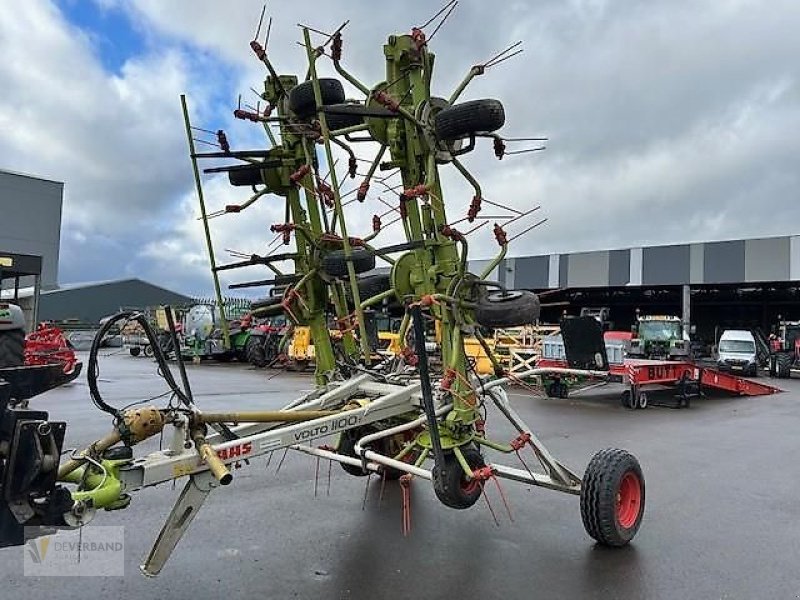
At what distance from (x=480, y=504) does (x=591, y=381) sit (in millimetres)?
12601

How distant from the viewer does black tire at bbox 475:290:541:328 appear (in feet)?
15.7

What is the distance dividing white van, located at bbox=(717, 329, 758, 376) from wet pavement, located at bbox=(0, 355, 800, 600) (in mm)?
17275

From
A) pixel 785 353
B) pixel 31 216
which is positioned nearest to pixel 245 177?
pixel 785 353

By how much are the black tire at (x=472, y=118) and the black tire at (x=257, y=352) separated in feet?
68.4

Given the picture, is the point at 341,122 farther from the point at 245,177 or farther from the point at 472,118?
the point at 472,118

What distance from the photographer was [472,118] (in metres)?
4.57

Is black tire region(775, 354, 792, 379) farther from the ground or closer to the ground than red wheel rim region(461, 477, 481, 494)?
farther from the ground

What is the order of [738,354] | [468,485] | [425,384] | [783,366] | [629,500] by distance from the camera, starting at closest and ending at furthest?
[425,384]
[468,485]
[629,500]
[738,354]
[783,366]

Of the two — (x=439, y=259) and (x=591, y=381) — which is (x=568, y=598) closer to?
(x=439, y=259)

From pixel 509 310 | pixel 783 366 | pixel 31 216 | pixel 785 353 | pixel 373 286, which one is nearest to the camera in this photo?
pixel 509 310

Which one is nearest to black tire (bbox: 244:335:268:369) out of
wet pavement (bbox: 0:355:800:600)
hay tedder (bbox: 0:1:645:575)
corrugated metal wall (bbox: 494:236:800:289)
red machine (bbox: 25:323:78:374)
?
red machine (bbox: 25:323:78:374)

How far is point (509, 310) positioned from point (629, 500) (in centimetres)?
188

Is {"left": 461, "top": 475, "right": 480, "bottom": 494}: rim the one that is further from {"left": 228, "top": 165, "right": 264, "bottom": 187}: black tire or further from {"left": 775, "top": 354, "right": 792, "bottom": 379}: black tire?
{"left": 775, "top": 354, "right": 792, "bottom": 379}: black tire

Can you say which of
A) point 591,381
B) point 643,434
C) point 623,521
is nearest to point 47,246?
point 591,381
